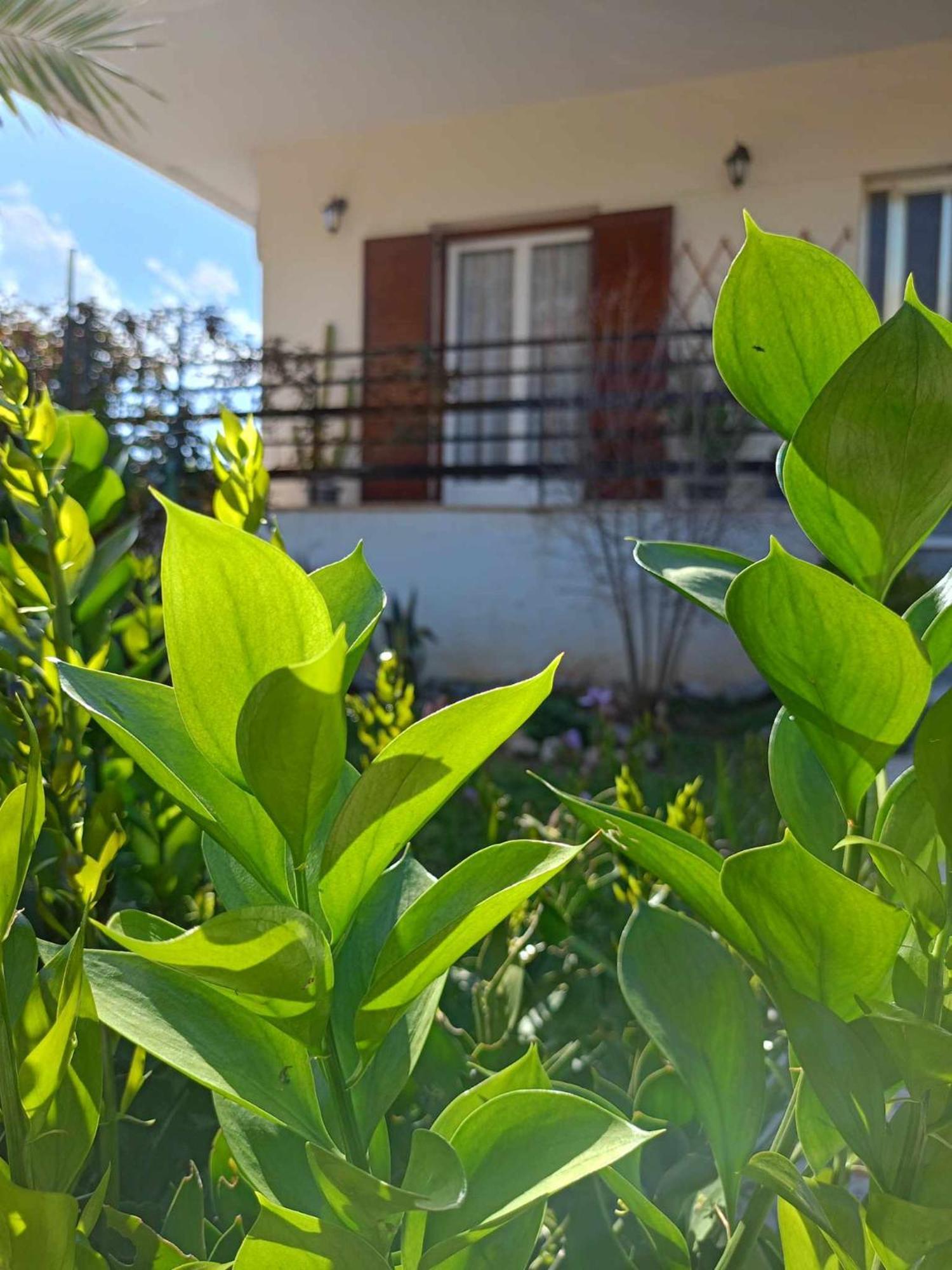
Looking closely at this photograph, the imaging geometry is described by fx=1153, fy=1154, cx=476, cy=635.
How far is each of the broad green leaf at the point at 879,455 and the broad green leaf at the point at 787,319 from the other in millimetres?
26

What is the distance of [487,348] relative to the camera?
7.97 metres

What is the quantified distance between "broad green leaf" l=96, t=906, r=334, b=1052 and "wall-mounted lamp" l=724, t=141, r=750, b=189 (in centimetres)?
798

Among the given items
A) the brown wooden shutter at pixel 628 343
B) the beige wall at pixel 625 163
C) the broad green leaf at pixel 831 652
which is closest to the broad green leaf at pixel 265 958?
the broad green leaf at pixel 831 652

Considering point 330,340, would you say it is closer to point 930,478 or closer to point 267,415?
point 267,415

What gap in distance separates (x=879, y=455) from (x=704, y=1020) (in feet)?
0.56

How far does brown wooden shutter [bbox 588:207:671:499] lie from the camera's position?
6.80 metres

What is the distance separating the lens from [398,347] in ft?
26.7

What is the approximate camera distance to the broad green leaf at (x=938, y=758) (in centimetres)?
25

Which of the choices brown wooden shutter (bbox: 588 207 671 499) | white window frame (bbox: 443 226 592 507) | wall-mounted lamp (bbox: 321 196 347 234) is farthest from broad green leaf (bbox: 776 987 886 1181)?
wall-mounted lamp (bbox: 321 196 347 234)

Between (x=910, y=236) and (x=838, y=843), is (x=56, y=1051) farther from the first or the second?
(x=910, y=236)

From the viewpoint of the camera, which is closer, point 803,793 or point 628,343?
point 803,793

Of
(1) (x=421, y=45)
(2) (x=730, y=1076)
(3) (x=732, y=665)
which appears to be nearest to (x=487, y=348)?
(1) (x=421, y=45)

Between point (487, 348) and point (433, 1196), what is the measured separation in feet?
26.3

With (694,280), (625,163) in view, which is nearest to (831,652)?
(694,280)
